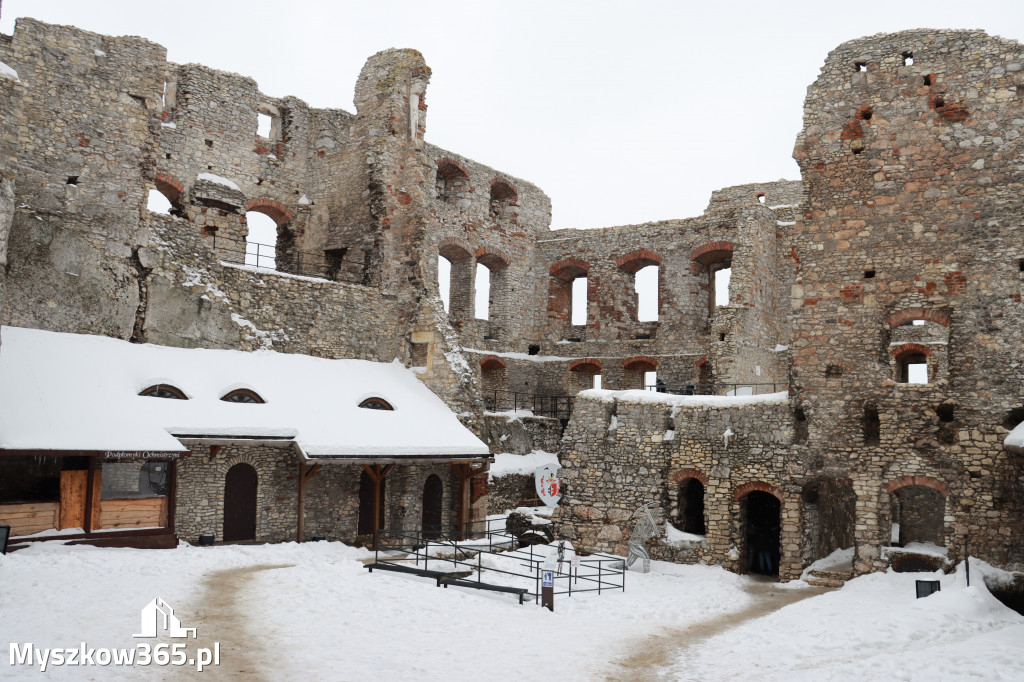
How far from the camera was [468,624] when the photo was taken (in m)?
11.8

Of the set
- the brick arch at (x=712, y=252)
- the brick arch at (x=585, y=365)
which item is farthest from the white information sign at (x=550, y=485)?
the brick arch at (x=712, y=252)

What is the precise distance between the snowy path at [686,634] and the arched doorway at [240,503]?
384 inches

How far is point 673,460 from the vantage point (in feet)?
60.7

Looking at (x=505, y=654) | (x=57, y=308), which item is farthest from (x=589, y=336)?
(x=505, y=654)

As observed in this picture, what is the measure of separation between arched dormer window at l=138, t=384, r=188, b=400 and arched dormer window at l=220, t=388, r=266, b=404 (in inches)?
36.3

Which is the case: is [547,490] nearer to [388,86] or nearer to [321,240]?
[321,240]

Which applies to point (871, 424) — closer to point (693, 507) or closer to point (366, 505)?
point (693, 507)

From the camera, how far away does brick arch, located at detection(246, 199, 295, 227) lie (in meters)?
26.1

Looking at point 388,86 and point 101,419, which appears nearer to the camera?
point 101,419

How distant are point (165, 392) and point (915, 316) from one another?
1540cm

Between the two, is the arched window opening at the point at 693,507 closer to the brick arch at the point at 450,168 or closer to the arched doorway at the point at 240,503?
the arched doorway at the point at 240,503

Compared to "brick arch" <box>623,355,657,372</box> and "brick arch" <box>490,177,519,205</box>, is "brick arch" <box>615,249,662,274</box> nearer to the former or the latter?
"brick arch" <box>623,355,657,372</box>

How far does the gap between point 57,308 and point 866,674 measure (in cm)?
1678

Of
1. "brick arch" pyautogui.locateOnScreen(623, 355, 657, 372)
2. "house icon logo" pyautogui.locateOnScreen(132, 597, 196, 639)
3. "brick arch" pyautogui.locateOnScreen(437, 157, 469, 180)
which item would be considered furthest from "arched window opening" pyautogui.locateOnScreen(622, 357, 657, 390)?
"house icon logo" pyautogui.locateOnScreen(132, 597, 196, 639)
